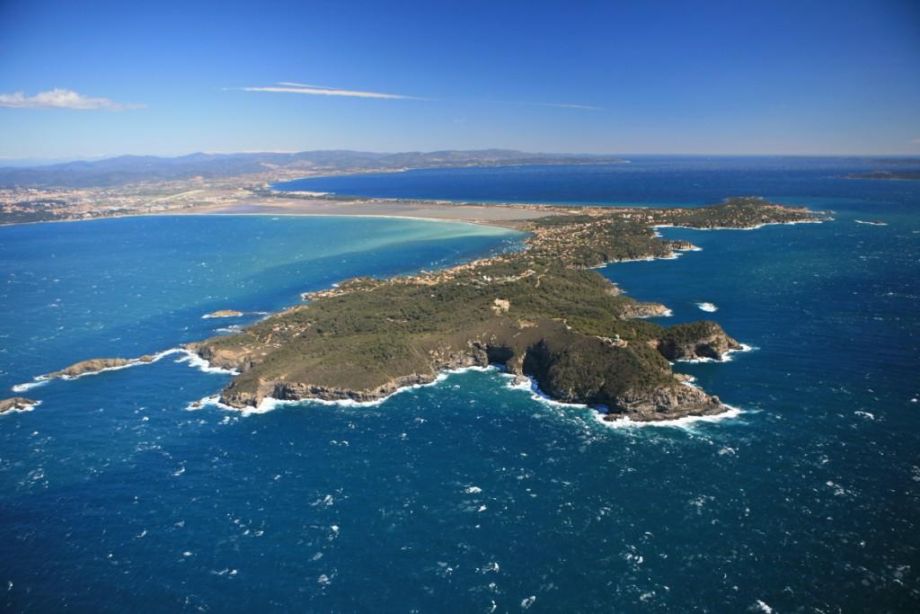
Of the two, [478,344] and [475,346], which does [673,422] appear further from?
[475,346]

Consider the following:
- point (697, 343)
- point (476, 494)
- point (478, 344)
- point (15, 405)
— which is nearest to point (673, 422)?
point (697, 343)

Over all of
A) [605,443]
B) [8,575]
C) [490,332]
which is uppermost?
[490,332]

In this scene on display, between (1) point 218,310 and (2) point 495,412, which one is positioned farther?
(1) point 218,310

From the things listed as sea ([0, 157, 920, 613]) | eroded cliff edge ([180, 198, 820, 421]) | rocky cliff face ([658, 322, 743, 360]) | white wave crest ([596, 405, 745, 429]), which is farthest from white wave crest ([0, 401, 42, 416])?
rocky cliff face ([658, 322, 743, 360])

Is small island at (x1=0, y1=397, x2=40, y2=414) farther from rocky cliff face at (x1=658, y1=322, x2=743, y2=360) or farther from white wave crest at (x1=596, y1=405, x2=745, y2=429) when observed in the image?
rocky cliff face at (x1=658, y1=322, x2=743, y2=360)

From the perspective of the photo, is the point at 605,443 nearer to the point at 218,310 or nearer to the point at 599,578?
the point at 599,578

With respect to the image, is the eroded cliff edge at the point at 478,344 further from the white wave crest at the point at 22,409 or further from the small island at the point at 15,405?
the small island at the point at 15,405

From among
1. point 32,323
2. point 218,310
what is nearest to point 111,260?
point 32,323
